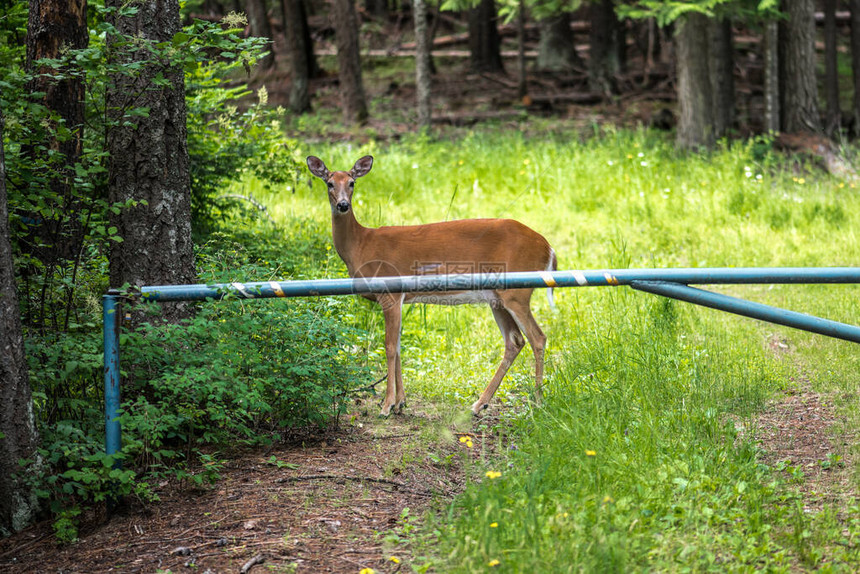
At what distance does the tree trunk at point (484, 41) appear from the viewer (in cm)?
2134

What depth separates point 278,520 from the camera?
12.9ft

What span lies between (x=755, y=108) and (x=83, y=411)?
682 inches

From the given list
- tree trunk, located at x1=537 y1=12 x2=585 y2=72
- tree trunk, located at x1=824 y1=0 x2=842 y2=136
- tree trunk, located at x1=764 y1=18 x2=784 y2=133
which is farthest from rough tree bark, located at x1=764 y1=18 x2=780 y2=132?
tree trunk, located at x1=537 y1=12 x2=585 y2=72

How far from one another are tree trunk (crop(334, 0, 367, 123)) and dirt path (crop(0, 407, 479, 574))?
12.8 meters

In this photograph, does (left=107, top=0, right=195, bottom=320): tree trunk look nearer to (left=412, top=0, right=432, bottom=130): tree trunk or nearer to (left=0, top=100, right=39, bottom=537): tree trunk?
(left=0, top=100, right=39, bottom=537): tree trunk

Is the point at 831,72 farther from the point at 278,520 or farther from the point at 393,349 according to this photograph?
the point at 278,520

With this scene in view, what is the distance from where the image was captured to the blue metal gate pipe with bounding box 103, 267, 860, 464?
3.58 meters

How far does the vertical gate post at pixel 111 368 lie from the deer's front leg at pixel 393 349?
6.94ft

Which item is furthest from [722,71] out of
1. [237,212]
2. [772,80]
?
[237,212]

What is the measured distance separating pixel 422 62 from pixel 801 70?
6117 mm

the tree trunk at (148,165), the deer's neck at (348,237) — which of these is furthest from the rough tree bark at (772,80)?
the tree trunk at (148,165)

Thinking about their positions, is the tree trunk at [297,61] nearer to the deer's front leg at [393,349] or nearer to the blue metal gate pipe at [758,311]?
the deer's front leg at [393,349]

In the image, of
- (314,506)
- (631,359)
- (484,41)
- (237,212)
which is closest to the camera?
(314,506)

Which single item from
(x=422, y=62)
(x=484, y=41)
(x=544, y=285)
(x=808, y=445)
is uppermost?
(x=484, y=41)
